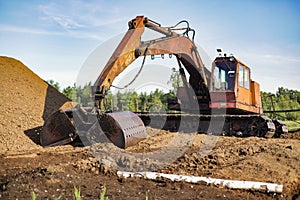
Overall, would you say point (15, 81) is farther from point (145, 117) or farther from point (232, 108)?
point (232, 108)

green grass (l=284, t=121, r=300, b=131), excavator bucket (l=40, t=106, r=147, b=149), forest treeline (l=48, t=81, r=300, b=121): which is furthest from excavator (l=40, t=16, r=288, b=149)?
green grass (l=284, t=121, r=300, b=131)

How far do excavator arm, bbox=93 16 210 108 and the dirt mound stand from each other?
233cm

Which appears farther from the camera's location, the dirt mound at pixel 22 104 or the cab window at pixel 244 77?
the cab window at pixel 244 77

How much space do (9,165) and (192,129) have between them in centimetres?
699

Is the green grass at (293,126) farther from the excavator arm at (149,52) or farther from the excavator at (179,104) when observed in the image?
the excavator arm at (149,52)

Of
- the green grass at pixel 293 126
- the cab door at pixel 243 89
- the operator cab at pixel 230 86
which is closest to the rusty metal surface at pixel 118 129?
the operator cab at pixel 230 86

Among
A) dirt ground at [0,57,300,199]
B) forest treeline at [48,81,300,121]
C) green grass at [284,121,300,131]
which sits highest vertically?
forest treeline at [48,81,300,121]

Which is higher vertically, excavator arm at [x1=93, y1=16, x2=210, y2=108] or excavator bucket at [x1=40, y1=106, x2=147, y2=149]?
excavator arm at [x1=93, y1=16, x2=210, y2=108]

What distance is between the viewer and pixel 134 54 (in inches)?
376

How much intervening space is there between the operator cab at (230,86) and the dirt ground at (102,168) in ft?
4.11

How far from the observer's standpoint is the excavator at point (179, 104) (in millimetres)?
8539

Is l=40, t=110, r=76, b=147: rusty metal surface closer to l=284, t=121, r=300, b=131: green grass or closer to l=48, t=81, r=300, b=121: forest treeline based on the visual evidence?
l=48, t=81, r=300, b=121: forest treeline

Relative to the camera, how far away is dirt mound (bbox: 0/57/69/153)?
905 cm

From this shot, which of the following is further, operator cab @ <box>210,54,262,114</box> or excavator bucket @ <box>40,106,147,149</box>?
operator cab @ <box>210,54,262,114</box>
